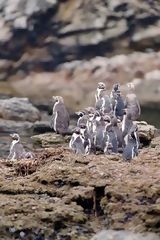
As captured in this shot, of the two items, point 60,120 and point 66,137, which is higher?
point 60,120

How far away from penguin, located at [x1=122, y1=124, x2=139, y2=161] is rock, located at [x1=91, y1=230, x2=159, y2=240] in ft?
10.3

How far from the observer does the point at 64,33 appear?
39.5 m

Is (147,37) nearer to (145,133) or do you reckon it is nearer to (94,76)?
(94,76)

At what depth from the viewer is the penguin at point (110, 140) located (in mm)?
13144

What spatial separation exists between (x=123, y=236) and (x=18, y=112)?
736 inches

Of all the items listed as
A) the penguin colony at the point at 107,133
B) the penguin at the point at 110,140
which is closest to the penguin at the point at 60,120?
the penguin colony at the point at 107,133

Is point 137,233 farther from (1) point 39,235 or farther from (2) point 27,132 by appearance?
(2) point 27,132

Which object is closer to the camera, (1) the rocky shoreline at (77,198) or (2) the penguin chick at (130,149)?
(1) the rocky shoreline at (77,198)

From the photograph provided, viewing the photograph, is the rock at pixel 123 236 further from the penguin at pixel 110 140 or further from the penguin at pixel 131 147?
the penguin at pixel 110 140

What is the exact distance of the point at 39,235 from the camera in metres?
8.21

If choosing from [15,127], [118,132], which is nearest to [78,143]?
[118,132]

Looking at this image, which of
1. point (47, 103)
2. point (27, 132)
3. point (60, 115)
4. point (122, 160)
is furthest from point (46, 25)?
point (122, 160)

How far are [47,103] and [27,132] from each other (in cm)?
789

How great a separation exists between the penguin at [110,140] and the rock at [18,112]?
11.8m
